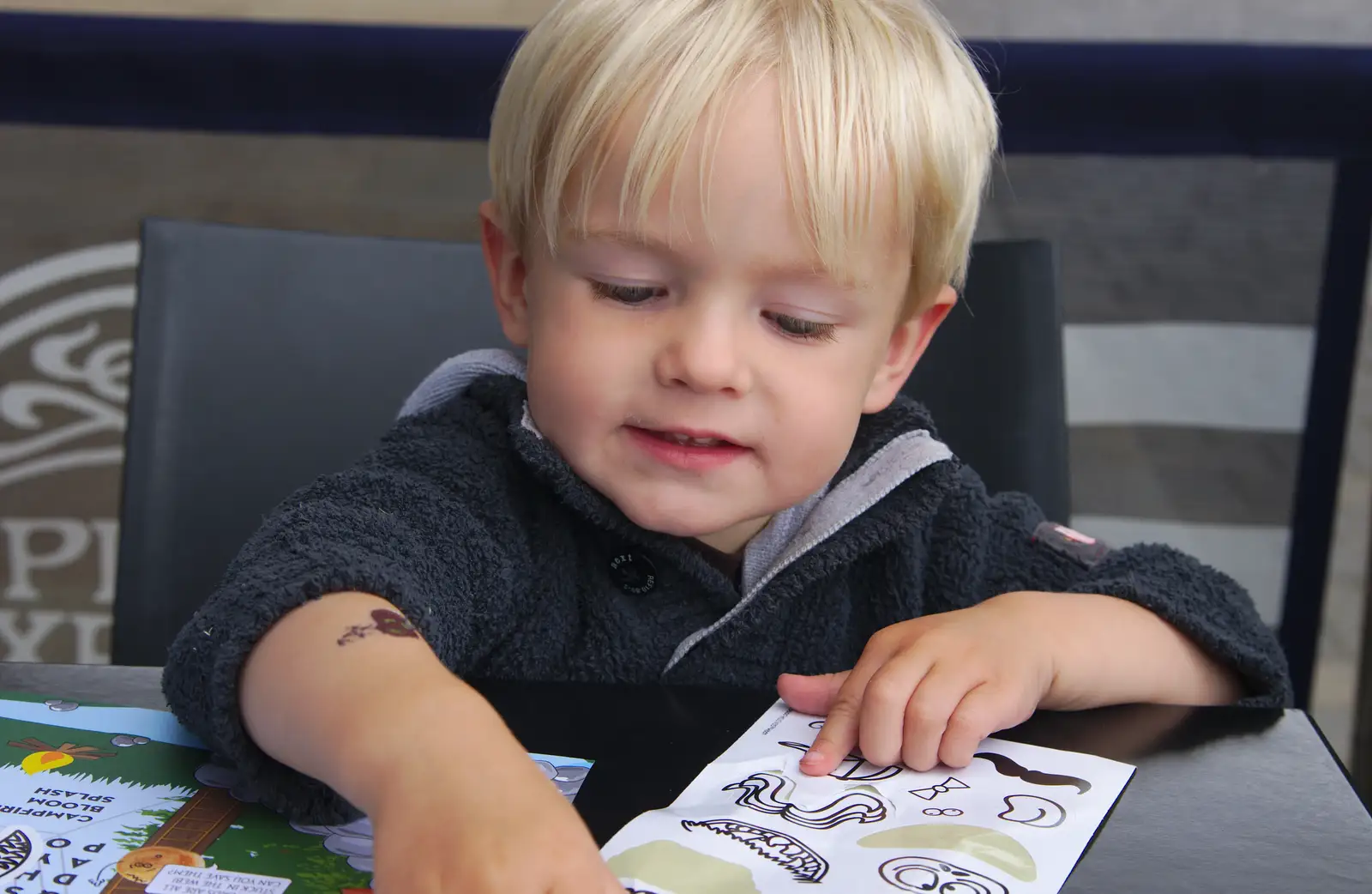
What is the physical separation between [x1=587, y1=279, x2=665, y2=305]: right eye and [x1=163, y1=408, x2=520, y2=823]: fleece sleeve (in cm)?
15

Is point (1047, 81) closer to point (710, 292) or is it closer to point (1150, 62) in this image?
point (1150, 62)

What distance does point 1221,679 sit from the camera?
2.80 feet

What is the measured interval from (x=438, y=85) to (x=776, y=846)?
49.5 inches

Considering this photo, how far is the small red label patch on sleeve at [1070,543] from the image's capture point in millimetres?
927

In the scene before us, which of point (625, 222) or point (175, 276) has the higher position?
point (625, 222)

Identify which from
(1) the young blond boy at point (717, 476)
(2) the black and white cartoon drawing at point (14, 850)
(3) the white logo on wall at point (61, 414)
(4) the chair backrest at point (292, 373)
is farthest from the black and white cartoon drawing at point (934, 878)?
(3) the white logo on wall at point (61, 414)

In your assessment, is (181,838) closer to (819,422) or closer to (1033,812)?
(1033,812)

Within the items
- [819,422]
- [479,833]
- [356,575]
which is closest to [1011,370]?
[819,422]

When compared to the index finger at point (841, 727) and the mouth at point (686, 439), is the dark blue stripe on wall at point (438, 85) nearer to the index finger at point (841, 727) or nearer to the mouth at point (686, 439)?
the mouth at point (686, 439)

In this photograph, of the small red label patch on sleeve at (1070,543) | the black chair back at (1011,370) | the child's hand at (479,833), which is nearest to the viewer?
the child's hand at (479,833)

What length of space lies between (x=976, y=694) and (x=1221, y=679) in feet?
0.86

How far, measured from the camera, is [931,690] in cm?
67

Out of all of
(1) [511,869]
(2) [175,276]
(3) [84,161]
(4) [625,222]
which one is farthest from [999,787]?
(3) [84,161]

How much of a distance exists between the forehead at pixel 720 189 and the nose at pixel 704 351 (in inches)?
1.3
